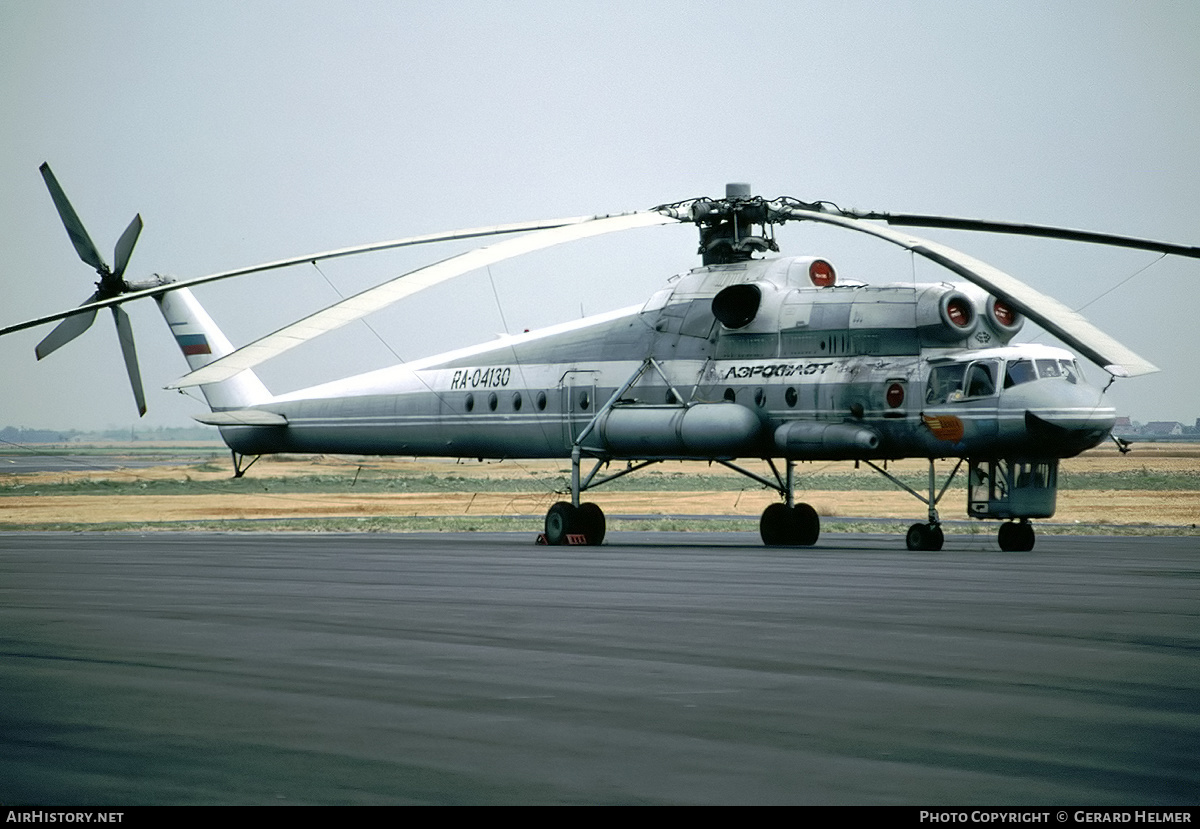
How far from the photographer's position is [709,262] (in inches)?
1242

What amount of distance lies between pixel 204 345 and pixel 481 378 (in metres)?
9.97

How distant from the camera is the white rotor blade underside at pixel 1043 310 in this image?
20.8m

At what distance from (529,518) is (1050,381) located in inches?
993

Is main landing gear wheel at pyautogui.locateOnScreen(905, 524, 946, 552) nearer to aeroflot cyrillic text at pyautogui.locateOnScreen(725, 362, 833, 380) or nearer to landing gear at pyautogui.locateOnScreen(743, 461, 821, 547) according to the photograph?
landing gear at pyautogui.locateOnScreen(743, 461, 821, 547)

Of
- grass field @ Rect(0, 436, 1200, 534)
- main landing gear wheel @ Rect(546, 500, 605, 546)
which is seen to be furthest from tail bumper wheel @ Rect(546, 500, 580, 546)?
grass field @ Rect(0, 436, 1200, 534)

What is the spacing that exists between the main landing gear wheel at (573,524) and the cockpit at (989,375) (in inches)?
315

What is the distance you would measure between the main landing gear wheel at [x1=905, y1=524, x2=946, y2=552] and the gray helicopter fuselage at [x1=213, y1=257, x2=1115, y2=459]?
1483 millimetres

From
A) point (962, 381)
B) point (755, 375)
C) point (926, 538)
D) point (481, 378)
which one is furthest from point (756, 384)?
point (481, 378)

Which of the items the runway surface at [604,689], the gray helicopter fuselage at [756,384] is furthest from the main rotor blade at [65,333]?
the runway surface at [604,689]

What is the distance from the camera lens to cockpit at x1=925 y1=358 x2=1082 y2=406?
27.0 meters

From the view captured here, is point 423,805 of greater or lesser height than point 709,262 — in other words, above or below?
below

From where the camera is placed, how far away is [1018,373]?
2708 cm
